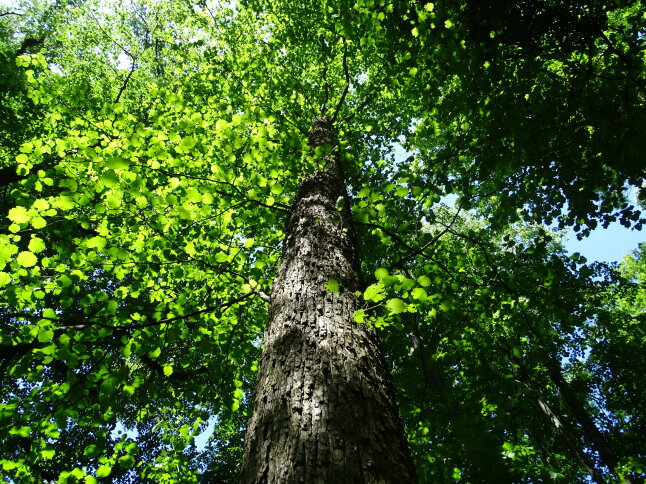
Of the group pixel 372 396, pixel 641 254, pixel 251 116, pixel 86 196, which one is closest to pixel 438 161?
pixel 251 116

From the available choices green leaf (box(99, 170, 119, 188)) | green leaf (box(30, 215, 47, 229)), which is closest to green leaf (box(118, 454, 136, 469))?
green leaf (box(30, 215, 47, 229))

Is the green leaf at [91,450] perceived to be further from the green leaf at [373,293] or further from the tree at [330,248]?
the green leaf at [373,293]

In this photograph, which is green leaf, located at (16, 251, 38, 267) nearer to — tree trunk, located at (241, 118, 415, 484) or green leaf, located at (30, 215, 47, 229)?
green leaf, located at (30, 215, 47, 229)

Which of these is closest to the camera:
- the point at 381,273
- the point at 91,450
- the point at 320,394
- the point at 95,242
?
the point at 320,394

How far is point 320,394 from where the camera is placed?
64.8 inches

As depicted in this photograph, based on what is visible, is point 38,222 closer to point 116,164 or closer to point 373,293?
point 116,164

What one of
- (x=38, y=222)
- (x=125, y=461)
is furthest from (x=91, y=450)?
(x=38, y=222)

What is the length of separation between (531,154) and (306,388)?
3760mm

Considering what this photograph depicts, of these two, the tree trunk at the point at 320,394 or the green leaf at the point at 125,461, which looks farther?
the green leaf at the point at 125,461

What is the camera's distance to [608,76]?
3.47 meters

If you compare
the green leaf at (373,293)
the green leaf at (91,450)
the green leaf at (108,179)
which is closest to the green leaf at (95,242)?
the green leaf at (108,179)

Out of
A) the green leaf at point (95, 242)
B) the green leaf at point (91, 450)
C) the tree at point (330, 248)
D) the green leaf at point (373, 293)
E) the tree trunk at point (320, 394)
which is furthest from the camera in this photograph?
the green leaf at point (91, 450)

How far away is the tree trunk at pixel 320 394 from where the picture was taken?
1368mm

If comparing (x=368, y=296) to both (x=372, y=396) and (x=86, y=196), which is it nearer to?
(x=372, y=396)
